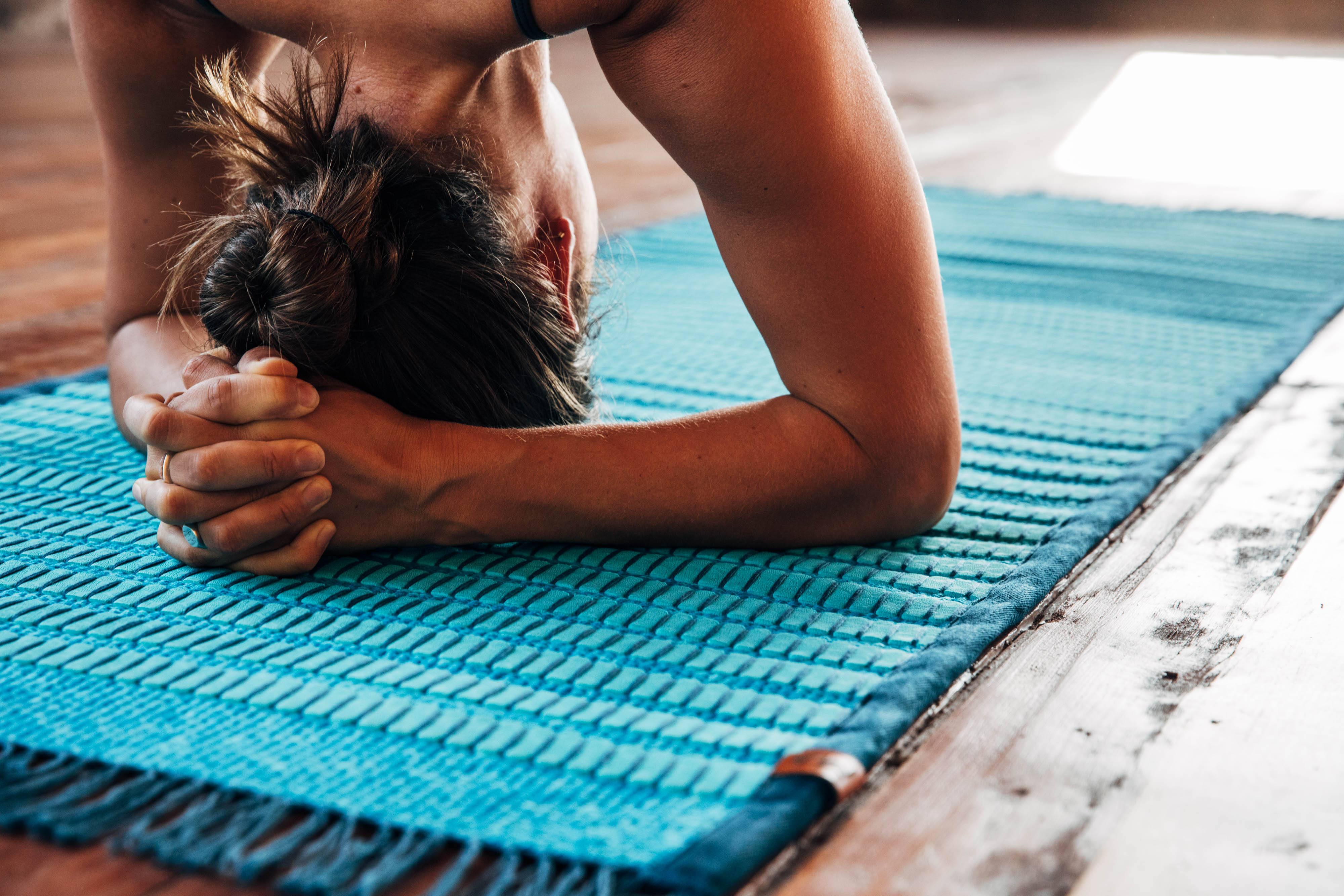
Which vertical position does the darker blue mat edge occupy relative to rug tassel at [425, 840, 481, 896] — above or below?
below

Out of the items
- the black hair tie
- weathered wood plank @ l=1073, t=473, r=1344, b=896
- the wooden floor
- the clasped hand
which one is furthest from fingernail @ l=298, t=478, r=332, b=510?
weathered wood plank @ l=1073, t=473, r=1344, b=896

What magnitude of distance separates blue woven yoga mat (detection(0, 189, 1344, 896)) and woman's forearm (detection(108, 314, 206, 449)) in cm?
6

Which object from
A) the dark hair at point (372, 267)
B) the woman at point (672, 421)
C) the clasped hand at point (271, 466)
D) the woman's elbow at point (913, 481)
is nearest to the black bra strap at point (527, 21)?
the woman at point (672, 421)

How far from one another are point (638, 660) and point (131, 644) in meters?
0.31

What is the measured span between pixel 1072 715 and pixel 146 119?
918 millimetres

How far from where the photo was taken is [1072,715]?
0.72 metres

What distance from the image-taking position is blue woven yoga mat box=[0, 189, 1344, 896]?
61 centimetres

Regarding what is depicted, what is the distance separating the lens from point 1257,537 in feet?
3.27

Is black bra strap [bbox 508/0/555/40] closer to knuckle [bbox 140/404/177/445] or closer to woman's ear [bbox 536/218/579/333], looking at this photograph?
woman's ear [bbox 536/218/579/333]

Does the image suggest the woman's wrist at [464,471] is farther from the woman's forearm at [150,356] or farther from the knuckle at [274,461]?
the woman's forearm at [150,356]

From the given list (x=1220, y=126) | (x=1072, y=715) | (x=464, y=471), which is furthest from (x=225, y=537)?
(x=1220, y=126)

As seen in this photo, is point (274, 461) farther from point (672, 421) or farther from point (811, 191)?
point (811, 191)

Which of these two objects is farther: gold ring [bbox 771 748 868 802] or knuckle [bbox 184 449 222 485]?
knuckle [bbox 184 449 222 485]

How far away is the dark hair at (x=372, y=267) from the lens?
2.74 ft
